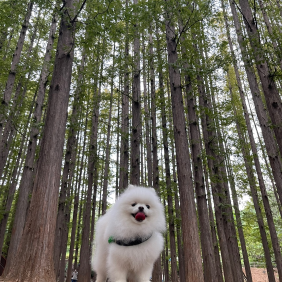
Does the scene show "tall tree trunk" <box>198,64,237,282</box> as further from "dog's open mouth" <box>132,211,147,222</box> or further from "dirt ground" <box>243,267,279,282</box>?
"dirt ground" <box>243,267,279,282</box>

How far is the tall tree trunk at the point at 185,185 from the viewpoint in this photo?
435 centimetres

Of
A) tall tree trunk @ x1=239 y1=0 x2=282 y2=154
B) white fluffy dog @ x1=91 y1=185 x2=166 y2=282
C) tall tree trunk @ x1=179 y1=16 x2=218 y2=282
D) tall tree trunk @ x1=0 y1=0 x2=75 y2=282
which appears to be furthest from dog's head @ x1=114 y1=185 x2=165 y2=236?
tall tree trunk @ x1=179 y1=16 x2=218 y2=282

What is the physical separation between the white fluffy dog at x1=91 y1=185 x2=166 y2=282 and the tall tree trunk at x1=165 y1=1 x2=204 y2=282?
1546 mm

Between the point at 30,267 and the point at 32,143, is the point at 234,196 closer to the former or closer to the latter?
the point at 32,143

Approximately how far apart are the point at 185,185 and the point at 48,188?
2694 mm

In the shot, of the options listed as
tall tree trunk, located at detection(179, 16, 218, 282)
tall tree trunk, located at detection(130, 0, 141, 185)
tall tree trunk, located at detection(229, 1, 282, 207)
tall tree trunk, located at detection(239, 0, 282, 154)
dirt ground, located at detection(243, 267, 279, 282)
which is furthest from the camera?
dirt ground, located at detection(243, 267, 279, 282)

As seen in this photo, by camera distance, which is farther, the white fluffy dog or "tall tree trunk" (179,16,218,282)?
"tall tree trunk" (179,16,218,282)

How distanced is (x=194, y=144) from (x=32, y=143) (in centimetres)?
598

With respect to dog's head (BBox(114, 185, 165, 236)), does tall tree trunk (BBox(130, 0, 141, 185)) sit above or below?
above

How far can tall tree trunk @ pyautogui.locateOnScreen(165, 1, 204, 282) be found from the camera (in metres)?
4.35

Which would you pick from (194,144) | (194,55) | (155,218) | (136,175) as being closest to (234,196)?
(194,144)

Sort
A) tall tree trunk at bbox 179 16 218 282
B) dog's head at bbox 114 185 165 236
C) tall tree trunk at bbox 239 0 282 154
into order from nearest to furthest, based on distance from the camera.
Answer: dog's head at bbox 114 185 165 236
tall tree trunk at bbox 239 0 282 154
tall tree trunk at bbox 179 16 218 282

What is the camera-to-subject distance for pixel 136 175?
7.78 m

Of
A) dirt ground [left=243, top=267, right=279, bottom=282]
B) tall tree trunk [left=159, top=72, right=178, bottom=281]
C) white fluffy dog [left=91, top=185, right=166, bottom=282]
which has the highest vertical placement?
tall tree trunk [left=159, top=72, right=178, bottom=281]
